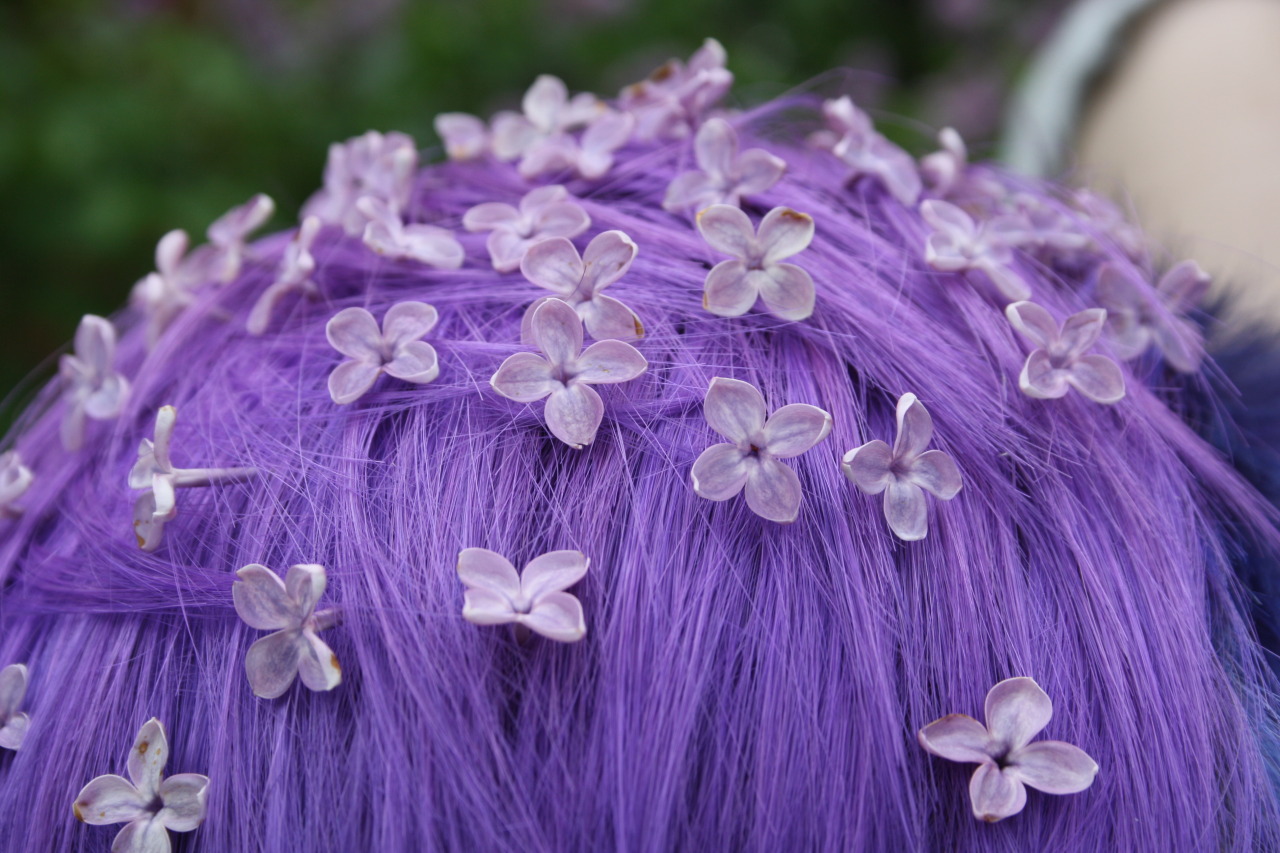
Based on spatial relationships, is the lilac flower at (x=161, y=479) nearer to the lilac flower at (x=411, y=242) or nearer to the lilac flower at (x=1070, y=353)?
the lilac flower at (x=411, y=242)

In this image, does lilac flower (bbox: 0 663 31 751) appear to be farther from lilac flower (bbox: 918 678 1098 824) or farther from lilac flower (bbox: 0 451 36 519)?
lilac flower (bbox: 918 678 1098 824)

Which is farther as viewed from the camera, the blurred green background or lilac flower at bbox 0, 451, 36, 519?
the blurred green background

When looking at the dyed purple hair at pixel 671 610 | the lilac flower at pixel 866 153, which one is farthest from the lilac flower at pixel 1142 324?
the lilac flower at pixel 866 153

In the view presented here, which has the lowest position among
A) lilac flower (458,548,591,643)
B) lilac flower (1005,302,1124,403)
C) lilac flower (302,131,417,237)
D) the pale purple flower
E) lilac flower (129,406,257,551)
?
lilac flower (458,548,591,643)

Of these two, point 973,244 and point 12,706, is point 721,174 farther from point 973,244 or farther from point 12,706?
point 12,706

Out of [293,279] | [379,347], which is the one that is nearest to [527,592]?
[379,347]

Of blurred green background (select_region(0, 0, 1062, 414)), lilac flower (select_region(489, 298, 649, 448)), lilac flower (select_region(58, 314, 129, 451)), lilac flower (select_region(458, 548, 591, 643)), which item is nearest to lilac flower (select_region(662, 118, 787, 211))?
lilac flower (select_region(489, 298, 649, 448))

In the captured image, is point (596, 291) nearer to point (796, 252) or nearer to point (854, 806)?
point (796, 252)

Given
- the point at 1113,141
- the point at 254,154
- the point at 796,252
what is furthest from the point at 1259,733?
the point at 254,154
